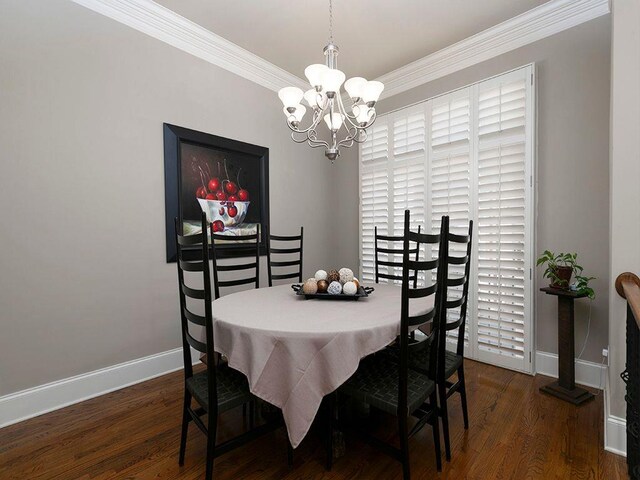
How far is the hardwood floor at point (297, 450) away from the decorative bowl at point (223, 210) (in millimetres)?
1570

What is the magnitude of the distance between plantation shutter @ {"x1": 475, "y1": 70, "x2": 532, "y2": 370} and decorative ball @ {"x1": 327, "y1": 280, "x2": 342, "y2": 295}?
1.61m

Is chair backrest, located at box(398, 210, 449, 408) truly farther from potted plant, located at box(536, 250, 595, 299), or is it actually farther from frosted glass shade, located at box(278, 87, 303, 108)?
potted plant, located at box(536, 250, 595, 299)

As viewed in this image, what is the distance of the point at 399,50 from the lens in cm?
313

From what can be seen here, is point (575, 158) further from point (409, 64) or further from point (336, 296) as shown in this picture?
point (336, 296)

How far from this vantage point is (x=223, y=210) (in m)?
3.09

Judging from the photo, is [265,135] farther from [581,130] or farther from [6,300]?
[581,130]

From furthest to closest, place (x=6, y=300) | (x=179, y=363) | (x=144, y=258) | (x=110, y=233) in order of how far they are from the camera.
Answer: (x=179, y=363) < (x=144, y=258) < (x=110, y=233) < (x=6, y=300)

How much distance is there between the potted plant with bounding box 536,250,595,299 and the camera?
2.31 meters

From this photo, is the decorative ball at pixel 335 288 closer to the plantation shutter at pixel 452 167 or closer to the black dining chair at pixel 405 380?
the black dining chair at pixel 405 380

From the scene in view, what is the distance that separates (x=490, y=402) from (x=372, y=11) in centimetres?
304

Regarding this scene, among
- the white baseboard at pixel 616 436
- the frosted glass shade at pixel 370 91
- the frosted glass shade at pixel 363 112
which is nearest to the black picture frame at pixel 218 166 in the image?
the frosted glass shade at pixel 363 112

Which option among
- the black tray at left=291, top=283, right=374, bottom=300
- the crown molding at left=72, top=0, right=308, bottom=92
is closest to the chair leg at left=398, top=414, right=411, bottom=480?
the black tray at left=291, top=283, right=374, bottom=300

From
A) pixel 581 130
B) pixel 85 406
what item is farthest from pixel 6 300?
pixel 581 130

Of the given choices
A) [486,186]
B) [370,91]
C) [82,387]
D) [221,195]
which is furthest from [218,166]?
[486,186]
